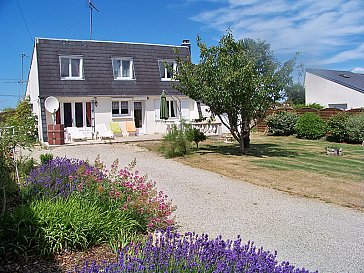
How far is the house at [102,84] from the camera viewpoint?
881 inches

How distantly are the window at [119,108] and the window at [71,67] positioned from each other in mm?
2839

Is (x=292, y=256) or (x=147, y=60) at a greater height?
(x=147, y=60)

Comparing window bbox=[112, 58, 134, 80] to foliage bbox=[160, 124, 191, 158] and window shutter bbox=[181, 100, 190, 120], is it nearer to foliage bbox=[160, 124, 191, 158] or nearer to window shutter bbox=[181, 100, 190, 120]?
window shutter bbox=[181, 100, 190, 120]

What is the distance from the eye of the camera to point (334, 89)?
34594mm

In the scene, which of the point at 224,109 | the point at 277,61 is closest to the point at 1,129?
the point at 224,109

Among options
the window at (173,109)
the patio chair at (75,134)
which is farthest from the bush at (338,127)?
the patio chair at (75,134)

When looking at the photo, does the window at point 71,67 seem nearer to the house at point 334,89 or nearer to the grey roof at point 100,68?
the grey roof at point 100,68

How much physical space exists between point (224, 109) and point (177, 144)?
2.27 m

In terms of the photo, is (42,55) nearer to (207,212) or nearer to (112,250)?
Answer: (207,212)

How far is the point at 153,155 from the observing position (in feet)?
48.9

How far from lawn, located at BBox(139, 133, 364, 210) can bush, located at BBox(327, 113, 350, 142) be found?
288 centimetres

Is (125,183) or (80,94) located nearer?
(125,183)

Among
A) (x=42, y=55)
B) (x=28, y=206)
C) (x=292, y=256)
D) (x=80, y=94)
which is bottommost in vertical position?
(x=292, y=256)

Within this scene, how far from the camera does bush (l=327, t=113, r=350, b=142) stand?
65.4 feet
